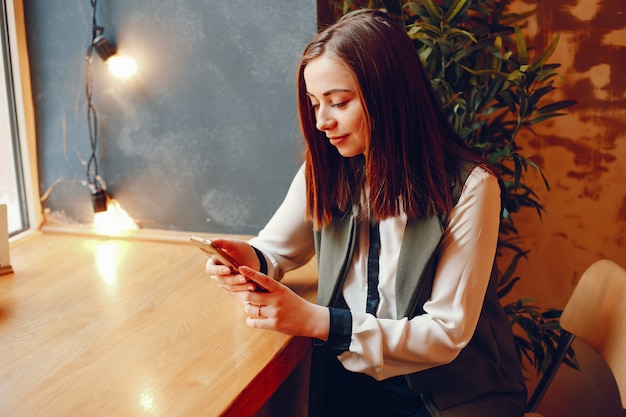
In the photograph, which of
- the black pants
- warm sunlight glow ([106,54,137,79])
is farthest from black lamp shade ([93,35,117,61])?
the black pants

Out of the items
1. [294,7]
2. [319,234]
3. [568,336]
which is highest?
[294,7]

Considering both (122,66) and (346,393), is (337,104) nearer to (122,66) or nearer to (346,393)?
(346,393)

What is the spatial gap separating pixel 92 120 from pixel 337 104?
3.44 ft

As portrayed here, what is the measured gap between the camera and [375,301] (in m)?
1.39

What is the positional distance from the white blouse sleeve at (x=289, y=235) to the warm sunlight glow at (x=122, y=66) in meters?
0.71

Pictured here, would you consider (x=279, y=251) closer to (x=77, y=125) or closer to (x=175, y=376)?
(x=175, y=376)

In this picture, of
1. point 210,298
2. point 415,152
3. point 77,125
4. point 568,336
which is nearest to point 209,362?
point 210,298

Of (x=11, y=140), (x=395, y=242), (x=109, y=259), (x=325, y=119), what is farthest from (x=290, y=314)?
(x=11, y=140)

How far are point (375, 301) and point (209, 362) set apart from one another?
0.39 metres

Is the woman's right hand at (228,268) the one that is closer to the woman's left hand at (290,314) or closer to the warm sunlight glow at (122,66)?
the woman's left hand at (290,314)

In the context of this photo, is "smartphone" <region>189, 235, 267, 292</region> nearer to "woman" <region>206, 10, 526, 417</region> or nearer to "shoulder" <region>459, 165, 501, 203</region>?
"woman" <region>206, 10, 526, 417</region>

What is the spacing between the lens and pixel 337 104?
4.24ft

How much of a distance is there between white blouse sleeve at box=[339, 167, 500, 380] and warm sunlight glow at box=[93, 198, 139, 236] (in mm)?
1062

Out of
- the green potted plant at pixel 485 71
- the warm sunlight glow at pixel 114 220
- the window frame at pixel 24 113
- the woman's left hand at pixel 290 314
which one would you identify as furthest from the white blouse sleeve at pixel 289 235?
the window frame at pixel 24 113
